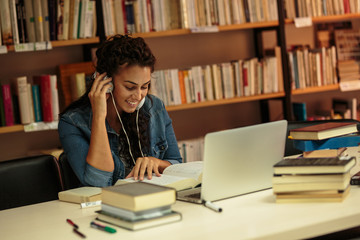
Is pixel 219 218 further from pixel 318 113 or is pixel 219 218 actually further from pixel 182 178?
pixel 318 113

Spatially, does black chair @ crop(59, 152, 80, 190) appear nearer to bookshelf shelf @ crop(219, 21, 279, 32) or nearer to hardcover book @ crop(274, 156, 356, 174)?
hardcover book @ crop(274, 156, 356, 174)

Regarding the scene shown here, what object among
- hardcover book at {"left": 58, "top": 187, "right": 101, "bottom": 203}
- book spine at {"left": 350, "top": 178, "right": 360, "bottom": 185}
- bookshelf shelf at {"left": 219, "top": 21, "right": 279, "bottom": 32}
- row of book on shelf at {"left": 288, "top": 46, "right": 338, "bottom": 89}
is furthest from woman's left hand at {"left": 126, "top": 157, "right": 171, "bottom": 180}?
row of book on shelf at {"left": 288, "top": 46, "right": 338, "bottom": 89}

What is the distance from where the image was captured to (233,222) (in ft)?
4.46

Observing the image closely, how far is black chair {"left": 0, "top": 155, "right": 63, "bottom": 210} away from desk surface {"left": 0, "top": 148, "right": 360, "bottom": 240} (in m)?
0.36

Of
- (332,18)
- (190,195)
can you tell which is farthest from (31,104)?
(332,18)

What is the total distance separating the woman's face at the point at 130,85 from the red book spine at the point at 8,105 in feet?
3.54

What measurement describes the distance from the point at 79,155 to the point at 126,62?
40cm

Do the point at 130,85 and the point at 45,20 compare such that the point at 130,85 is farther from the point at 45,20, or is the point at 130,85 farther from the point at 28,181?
the point at 45,20

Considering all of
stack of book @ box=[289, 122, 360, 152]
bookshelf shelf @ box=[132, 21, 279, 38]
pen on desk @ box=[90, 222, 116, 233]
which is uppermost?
bookshelf shelf @ box=[132, 21, 279, 38]

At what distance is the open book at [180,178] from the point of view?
5.54ft

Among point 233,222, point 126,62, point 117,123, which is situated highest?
point 126,62

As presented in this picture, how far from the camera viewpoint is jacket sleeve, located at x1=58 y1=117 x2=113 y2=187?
2.02m

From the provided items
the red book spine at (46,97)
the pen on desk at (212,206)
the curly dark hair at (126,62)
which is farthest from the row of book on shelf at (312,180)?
the red book spine at (46,97)

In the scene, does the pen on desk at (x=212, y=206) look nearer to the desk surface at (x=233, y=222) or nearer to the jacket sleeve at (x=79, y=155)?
the desk surface at (x=233, y=222)
